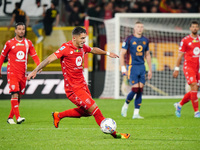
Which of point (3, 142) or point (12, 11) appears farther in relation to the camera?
point (12, 11)

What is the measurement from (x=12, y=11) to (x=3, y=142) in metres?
10.5

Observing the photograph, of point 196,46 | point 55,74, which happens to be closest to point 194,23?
point 196,46

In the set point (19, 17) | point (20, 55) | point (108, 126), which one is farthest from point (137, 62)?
point (19, 17)

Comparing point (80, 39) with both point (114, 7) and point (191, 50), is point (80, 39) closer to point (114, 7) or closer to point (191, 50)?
point (191, 50)

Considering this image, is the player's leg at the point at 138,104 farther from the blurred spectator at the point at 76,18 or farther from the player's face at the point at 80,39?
the blurred spectator at the point at 76,18

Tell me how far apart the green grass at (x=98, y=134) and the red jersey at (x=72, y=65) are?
2.62 feet

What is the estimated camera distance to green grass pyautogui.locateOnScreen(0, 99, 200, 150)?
5783 mm

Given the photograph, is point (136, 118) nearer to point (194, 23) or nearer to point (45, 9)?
point (194, 23)

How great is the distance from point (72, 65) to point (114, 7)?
37.8ft

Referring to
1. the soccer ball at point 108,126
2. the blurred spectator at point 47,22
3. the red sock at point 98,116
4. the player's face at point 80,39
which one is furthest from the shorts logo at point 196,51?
the blurred spectator at point 47,22

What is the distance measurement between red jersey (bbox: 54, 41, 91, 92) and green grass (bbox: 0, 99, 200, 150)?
0.80m

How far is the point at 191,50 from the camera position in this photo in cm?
964

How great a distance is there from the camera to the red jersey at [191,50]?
378 inches

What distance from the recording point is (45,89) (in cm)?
1467
